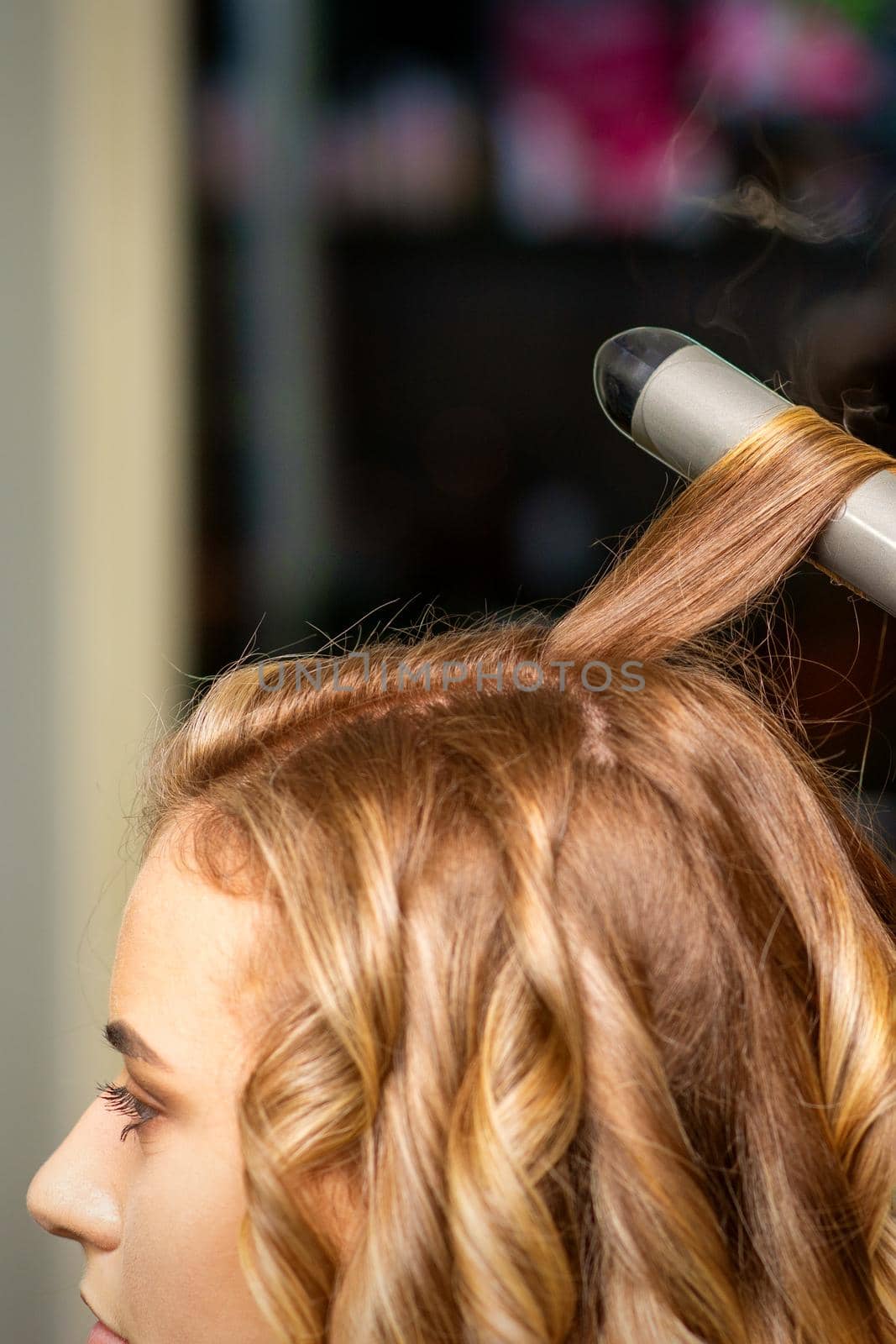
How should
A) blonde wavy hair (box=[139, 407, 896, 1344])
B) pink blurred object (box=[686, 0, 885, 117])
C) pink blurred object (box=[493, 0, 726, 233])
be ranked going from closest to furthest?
blonde wavy hair (box=[139, 407, 896, 1344]) → pink blurred object (box=[686, 0, 885, 117]) → pink blurred object (box=[493, 0, 726, 233])

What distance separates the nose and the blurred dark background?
0.52m

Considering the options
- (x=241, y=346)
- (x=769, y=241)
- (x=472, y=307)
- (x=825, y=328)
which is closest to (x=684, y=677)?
(x=825, y=328)

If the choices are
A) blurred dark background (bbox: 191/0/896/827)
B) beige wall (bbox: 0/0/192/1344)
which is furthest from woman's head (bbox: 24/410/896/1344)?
beige wall (bbox: 0/0/192/1344)

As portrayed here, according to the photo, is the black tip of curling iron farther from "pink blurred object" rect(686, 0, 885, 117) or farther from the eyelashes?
"pink blurred object" rect(686, 0, 885, 117)

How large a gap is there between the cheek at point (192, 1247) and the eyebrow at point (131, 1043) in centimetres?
3

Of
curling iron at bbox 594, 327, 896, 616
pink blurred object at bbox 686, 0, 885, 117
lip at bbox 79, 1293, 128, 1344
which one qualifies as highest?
pink blurred object at bbox 686, 0, 885, 117

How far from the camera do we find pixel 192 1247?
445 mm

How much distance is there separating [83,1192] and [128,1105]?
0.13 ft

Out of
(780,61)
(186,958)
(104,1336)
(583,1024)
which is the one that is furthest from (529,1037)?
(780,61)

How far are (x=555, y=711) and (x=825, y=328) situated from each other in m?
0.43

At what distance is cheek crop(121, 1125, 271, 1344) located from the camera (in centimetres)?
44

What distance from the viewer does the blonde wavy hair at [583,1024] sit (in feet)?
1.35

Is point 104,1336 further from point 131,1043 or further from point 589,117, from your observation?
point 589,117

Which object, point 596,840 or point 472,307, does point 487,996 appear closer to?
point 596,840
